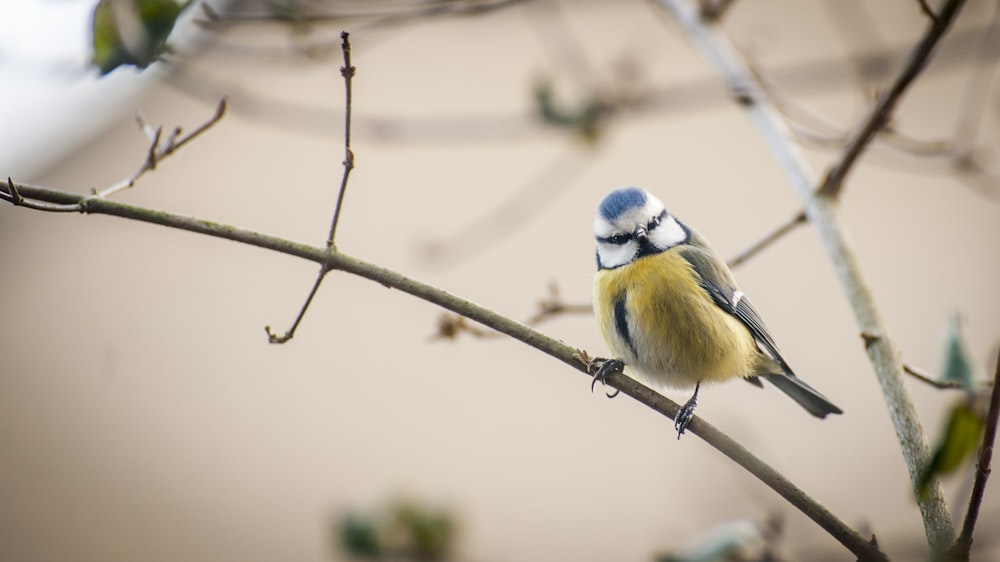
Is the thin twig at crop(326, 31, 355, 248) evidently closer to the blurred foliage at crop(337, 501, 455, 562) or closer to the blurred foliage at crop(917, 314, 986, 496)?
the blurred foliage at crop(337, 501, 455, 562)

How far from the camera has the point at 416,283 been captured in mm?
1372

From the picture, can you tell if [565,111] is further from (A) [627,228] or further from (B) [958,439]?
(B) [958,439]

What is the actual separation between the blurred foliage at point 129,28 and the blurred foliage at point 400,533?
3.42ft

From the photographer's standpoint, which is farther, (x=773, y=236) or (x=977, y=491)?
(x=773, y=236)

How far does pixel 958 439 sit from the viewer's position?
98cm

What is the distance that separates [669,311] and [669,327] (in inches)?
1.6

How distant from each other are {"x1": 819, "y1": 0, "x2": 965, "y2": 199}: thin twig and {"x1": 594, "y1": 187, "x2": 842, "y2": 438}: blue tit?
479 millimetres

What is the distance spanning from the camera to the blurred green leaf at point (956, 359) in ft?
4.18

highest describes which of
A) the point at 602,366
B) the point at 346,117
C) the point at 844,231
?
the point at 346,117

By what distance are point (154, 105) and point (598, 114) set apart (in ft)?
13.5

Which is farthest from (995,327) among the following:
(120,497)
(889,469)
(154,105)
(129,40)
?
(154,105)

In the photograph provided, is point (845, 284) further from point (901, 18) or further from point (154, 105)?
point (154, 105)

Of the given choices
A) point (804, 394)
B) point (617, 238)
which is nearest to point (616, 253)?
point (617, 238)

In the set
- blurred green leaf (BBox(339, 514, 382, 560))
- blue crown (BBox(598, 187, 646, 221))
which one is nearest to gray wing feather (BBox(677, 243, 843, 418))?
blue crown (BBox(598, 187, 646, 221))
